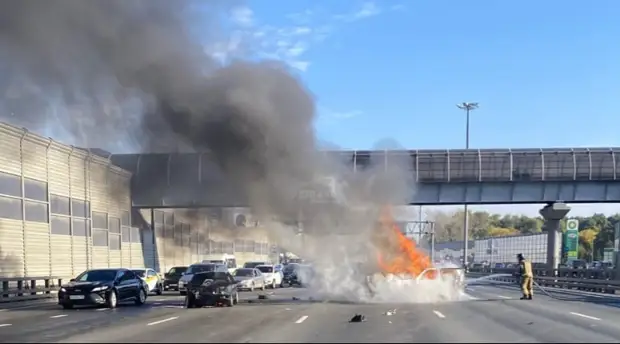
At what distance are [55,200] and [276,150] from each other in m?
15.7

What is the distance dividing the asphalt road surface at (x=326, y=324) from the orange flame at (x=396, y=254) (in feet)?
7.30

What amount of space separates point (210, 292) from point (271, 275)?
17.6 metres

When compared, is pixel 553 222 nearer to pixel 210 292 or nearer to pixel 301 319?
pixel 210 292

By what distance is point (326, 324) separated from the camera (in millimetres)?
15242

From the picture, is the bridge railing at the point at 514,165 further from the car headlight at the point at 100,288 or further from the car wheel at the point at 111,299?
the car headlight at the point at 100,288

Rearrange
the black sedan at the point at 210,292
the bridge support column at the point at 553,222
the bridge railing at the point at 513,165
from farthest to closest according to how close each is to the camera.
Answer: the bridge support column at the point at 553,222 < the bridge railing at the point at 513,165 < the black sedan at the point at 210,292

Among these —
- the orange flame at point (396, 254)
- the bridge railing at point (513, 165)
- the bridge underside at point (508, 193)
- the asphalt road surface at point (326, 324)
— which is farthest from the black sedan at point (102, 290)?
the bridge underside at point (508, 193)

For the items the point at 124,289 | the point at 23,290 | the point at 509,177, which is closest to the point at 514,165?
the point at 509,177

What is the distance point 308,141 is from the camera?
23203mm

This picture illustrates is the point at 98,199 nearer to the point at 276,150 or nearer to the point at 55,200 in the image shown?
the point at 55,200

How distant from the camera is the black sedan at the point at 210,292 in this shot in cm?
2191

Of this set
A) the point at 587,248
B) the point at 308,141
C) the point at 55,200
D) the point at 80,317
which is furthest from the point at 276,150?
the point at 587,248

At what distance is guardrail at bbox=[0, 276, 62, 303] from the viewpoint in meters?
25.5

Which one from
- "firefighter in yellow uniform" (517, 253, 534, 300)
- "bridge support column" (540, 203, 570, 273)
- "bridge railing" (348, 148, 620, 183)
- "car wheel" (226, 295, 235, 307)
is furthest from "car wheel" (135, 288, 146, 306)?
"bridge support column" (540, 203, 570, 273)
